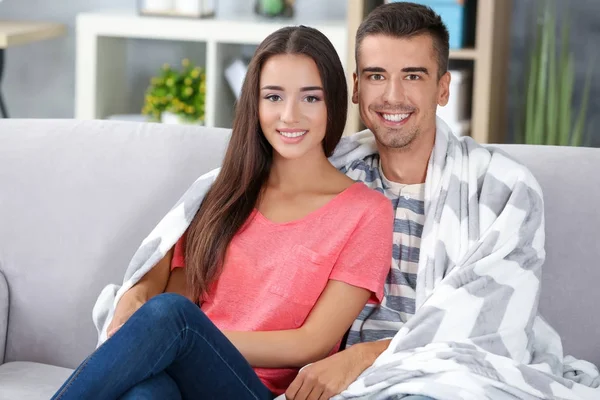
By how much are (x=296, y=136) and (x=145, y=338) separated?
50 centimetres

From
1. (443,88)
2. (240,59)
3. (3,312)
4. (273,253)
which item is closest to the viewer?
(273,253)

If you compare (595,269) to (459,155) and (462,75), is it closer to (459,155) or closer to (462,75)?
(459,155)

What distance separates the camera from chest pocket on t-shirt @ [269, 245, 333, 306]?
1.78 metres

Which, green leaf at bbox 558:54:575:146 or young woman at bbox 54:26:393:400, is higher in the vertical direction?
green leaf at bbox 558:54:575:146

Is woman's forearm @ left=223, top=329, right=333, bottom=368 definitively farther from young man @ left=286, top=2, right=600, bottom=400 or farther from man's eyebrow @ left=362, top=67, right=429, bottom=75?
man's eyebrow @ left=362, top=67, right=429, bottom=75

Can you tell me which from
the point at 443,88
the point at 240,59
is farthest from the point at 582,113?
the point at 443,88


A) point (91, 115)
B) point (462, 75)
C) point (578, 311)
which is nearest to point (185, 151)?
point (578, 311)

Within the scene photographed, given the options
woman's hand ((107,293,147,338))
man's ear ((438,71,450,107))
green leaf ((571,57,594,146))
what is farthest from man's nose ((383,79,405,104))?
green leaf ((571,57,594,146))

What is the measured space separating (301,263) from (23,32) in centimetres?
194

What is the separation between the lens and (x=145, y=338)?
1570mm

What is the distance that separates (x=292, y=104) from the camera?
180 centimetres

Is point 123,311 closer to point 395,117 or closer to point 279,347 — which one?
point 279,347

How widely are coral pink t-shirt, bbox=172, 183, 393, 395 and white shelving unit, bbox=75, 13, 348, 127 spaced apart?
4.54 feet

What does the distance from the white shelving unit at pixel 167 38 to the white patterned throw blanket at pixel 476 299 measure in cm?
137
